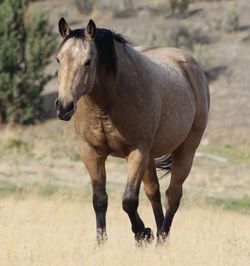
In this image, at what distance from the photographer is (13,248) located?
26.8 ft

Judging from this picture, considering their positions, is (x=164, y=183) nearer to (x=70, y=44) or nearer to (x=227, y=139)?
(x=227, y=139)

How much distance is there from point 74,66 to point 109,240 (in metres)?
2.09

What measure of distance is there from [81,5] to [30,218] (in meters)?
35.6

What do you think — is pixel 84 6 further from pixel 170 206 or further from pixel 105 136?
pixel 105 136

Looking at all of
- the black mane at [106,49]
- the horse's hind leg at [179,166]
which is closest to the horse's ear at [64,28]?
the black mane at [106,49]

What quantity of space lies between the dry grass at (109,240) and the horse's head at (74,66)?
1.30 meters

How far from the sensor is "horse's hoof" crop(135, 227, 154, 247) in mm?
8945

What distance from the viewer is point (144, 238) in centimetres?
916

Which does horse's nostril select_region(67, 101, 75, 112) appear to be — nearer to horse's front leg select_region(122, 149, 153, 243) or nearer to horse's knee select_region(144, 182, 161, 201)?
horse's front leg select_region(122, 149, 153, 243)

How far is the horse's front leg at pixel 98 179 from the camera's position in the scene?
880 cm

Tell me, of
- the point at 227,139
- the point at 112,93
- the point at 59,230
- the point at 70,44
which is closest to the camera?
the point at 70,44

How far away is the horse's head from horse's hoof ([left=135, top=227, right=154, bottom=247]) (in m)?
1.74

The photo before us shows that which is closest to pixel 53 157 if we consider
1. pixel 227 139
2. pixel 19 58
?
pixel 227 139

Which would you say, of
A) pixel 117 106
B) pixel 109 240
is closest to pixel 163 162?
pixel 109 240
